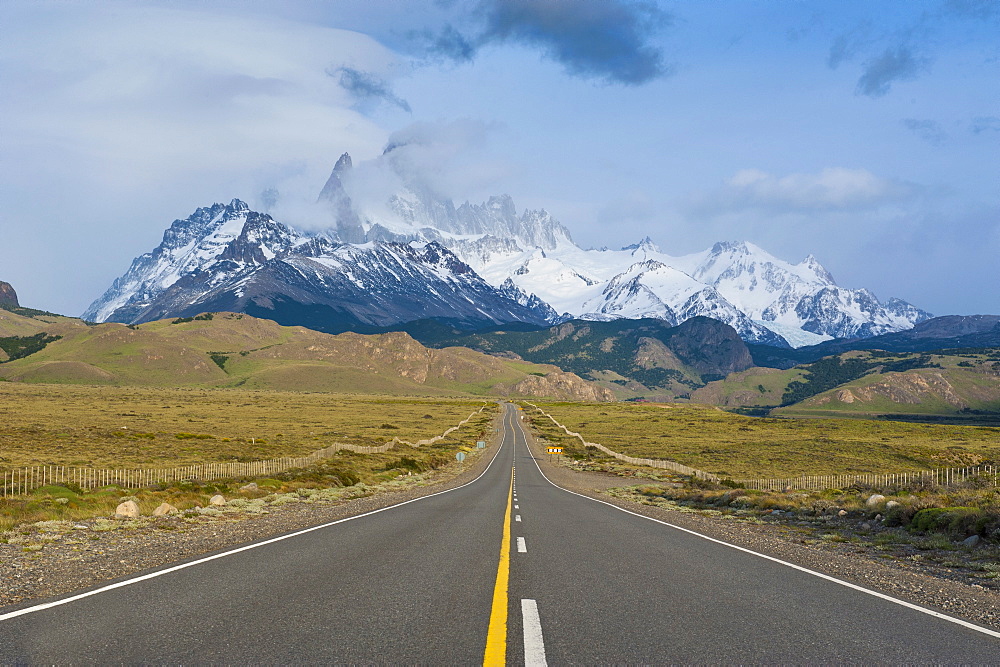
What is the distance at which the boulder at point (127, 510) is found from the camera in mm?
23297

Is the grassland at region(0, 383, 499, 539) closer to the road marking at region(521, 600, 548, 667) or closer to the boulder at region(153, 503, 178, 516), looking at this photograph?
the boulder at region(153, 503, 178, 516)

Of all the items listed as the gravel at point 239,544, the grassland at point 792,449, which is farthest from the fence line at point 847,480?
the gravel at point 239,544

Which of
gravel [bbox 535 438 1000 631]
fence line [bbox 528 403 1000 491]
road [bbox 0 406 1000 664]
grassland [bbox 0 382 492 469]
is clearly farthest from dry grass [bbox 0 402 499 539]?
fence line [bbox 528 403 1000 491]

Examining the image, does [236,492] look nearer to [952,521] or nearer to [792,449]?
[952,521]

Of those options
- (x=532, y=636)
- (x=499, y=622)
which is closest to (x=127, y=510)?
(x=499, y=622)

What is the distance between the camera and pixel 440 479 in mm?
53219

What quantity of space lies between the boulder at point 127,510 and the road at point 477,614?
32.3ft

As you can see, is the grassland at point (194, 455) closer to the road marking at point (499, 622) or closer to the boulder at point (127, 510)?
the boulder at point (127, 510)

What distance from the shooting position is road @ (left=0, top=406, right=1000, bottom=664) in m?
8.06

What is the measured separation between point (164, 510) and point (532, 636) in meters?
20.1

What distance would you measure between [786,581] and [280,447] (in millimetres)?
70895

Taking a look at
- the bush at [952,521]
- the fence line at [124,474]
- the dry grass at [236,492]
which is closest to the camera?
the bush at [952,521]

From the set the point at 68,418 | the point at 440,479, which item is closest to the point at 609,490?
the point at 440,479

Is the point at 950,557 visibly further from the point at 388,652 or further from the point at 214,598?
the point at 214,598
